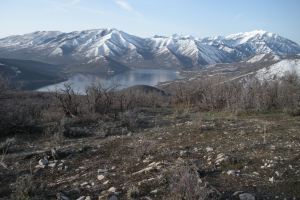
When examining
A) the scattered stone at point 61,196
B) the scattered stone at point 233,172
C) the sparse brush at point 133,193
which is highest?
the scattered stone at point 233,172

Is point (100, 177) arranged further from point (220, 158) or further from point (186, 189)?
point (220, 158)

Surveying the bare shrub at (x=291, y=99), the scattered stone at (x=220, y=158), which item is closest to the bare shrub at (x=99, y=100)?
the bare shrub at (x=291, y=99)

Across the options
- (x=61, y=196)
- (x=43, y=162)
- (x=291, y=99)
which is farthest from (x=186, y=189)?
(x=291, y=99)

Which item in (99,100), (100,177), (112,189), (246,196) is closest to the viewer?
(246,196)

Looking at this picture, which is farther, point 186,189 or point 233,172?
point 233,172

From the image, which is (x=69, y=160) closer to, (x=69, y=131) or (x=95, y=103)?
(x=69, y=131)

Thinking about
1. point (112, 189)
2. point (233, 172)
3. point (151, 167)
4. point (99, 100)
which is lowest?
point (99, 100)

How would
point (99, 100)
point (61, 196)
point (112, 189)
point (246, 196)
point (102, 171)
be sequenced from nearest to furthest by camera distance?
point (246, 196)
point (61, 196)
point (112, 189)
point (102, 171)
point (99, 100)

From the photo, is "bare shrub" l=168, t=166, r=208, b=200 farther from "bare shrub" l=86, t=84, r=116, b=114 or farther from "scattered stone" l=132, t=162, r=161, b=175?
"bare shrub" l=86, t=84, r=116, b=114

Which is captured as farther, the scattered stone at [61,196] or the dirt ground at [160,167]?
the dirt ground at [160,167]

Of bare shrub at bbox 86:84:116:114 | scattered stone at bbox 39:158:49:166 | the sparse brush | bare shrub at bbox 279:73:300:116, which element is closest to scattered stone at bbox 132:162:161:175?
the sparse brush

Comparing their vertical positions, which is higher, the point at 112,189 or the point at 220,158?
the point at 220,158

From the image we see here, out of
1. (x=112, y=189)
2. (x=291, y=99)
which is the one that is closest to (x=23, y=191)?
(x=112, y=189)

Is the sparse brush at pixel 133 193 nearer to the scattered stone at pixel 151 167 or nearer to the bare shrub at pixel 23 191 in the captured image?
the scattered stone at pixel 151 167
